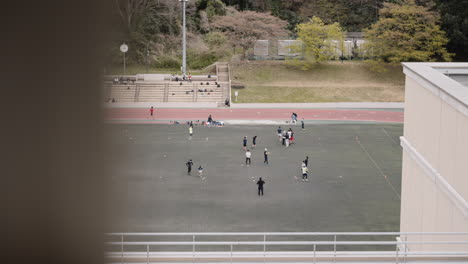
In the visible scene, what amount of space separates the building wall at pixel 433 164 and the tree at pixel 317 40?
→ 45.0 meters

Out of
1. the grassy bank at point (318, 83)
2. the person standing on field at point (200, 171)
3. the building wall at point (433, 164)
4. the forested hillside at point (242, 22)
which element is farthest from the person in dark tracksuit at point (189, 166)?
the forested hillside at point (242, 22)

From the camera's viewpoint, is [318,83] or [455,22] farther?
[455,22]

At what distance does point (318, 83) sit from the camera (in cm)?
6512

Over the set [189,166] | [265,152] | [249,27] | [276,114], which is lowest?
[189,166]

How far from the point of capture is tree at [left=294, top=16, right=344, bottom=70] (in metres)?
68.6

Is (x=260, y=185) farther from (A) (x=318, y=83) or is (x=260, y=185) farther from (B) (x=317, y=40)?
(B) (x=317, y=40)

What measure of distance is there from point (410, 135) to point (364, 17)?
182ft

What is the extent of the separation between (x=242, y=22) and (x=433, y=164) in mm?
49689

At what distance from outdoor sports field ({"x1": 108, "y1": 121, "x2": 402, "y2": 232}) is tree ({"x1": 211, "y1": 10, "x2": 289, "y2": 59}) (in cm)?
2089

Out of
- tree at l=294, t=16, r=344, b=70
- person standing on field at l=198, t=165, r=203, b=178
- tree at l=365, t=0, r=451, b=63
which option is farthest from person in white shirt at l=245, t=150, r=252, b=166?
tree at l=365, t=0, r=451, b=63

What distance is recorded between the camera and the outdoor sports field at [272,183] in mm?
28625

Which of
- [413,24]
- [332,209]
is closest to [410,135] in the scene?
[332,209]

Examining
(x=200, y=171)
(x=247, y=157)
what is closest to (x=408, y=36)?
(x=247, y=157)

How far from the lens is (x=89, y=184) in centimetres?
136
